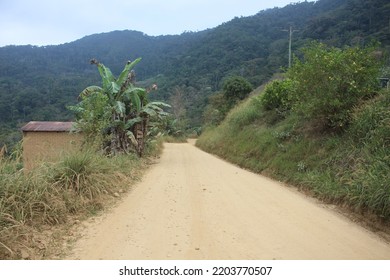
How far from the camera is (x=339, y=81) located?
9734 millimetres

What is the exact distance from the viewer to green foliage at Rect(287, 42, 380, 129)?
9727 millimetres

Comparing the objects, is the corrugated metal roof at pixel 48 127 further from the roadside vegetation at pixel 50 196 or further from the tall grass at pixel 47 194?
the tall grass at pixel 47 194

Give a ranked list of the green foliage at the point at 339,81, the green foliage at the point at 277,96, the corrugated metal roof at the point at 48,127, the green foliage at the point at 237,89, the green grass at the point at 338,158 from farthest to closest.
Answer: the green foliage at the point at 237,89 < the corrugated metal roof at the point at 48,127 < the green foliage at the point at 277,96 < the green foliage at the point at 339,81 < the green grass at the point at 338,158

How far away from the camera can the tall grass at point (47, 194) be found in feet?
15.5

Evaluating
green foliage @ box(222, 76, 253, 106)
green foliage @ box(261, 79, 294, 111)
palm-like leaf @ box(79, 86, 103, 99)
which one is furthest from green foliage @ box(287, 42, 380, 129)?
green foliage @ box(222, 76, 253, 106)

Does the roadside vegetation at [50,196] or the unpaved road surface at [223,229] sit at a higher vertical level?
the roadside vegetation at [50,196]

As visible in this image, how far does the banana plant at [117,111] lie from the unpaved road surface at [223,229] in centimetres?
518

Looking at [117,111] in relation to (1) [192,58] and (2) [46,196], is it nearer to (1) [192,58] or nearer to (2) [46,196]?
(2) [46,196]

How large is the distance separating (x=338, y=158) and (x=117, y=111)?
791 cm

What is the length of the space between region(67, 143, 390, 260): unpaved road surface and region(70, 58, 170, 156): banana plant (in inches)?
204

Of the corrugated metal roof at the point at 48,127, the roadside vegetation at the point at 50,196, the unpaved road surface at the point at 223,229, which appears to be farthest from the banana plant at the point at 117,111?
the unpaved road surface at the point at 223,229

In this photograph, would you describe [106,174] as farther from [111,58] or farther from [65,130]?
[111,58]

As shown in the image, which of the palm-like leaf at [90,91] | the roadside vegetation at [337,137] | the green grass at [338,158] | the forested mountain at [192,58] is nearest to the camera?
the green grass at [338,158]

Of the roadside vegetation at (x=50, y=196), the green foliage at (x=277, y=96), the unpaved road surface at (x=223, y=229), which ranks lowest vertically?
the unpaved road surface at (x=223, y=229)
